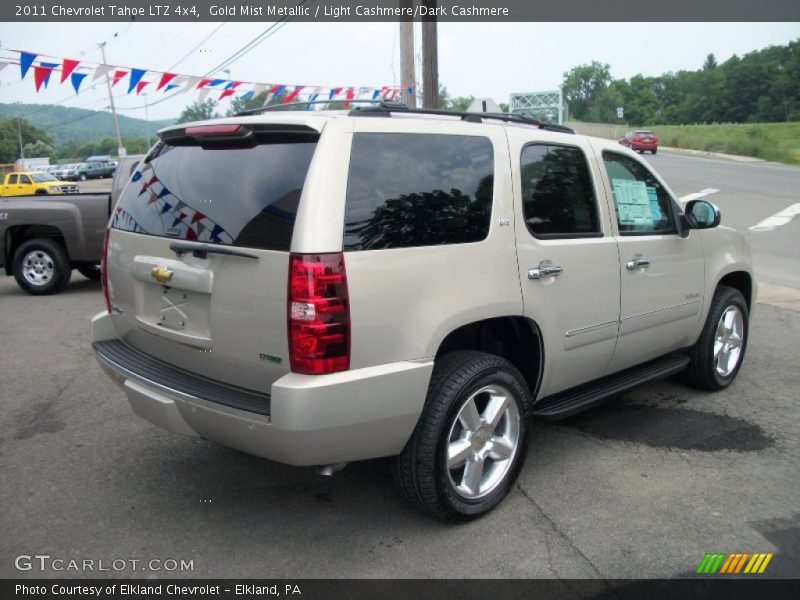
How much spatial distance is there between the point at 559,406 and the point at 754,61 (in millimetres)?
134960

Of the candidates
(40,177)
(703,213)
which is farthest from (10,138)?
(703,213)

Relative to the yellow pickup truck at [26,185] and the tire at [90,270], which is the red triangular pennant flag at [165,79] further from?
the yellow pickup truck at [26,185]

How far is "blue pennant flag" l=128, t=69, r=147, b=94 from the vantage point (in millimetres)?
13117

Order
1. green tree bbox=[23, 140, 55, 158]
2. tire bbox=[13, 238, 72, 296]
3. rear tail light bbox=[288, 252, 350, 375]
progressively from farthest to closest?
green tree bbox=[23, 140, 55, 158], tire bbox=[13, 238, 72, 296], rear tail light bbox=[288, 252, 350, 375]

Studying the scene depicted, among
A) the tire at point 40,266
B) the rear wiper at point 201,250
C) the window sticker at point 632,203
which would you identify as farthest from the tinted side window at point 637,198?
the tire at point 40,266

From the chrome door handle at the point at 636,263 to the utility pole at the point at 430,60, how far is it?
849 cm

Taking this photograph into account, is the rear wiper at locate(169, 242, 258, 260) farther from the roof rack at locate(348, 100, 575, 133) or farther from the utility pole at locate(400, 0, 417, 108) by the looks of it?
the utility pole at locate(400, 0, 417, 108)

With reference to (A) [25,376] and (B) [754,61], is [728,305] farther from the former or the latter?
(B) [754,61]

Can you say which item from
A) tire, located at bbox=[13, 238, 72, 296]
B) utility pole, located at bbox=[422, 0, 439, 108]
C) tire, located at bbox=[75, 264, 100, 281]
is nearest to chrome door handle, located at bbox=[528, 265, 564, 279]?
tire, located at bbox=[13, 238, 72, 296]

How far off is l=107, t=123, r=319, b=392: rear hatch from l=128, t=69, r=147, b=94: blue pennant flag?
11.0 m

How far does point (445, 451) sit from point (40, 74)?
11.9m

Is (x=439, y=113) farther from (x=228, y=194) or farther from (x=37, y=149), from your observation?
(x=37, y=149)

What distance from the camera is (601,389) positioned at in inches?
158

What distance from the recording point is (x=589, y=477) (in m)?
3.73
